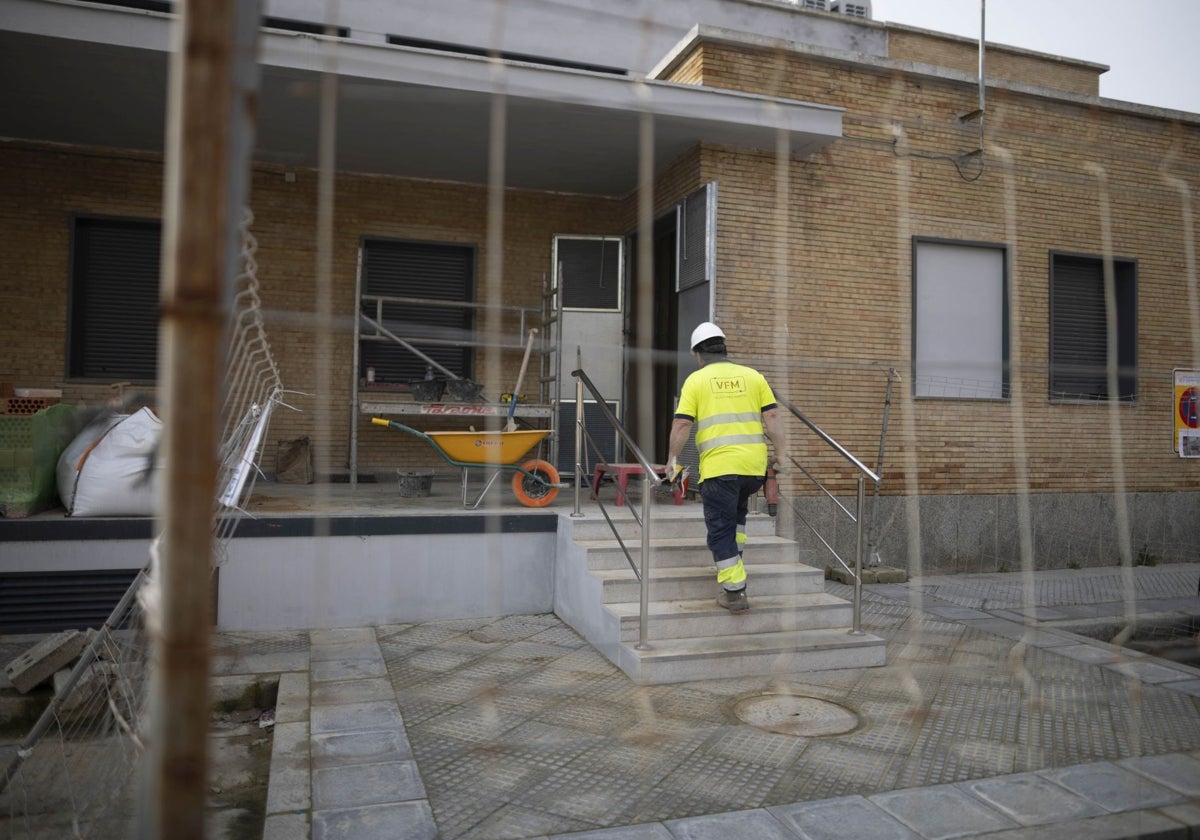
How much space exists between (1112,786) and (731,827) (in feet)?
5.98

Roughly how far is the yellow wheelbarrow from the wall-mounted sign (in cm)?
700

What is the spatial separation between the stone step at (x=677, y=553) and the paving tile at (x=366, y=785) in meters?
2.64

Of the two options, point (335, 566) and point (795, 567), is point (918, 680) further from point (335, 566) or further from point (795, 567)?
point (335, 566)

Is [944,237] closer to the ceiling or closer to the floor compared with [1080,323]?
closer to the ceiling

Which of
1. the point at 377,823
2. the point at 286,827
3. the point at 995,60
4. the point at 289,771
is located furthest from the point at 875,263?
the point at 995,60

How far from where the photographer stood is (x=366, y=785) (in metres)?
3.89

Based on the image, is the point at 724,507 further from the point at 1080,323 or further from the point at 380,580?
the point at 1080,323

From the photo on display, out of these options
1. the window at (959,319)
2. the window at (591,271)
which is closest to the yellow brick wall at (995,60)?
the window at (959,319)

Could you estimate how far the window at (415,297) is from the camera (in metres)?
11.0

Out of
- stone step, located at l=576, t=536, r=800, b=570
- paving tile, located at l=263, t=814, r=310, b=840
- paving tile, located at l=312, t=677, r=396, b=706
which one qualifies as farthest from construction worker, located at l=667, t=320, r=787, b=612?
paving tile, located at l=263, t=814, r=310, b=840

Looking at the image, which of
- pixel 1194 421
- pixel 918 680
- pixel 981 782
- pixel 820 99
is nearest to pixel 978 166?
pixel 820 99

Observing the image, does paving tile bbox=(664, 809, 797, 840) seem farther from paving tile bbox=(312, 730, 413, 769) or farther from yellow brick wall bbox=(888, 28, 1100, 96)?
yellow brick wall bbox=(888, 28, 1100, 96)

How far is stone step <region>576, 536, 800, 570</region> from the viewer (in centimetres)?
657

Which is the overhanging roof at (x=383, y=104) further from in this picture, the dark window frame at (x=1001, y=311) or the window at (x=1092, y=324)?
the window at (x=1092, y=324)
